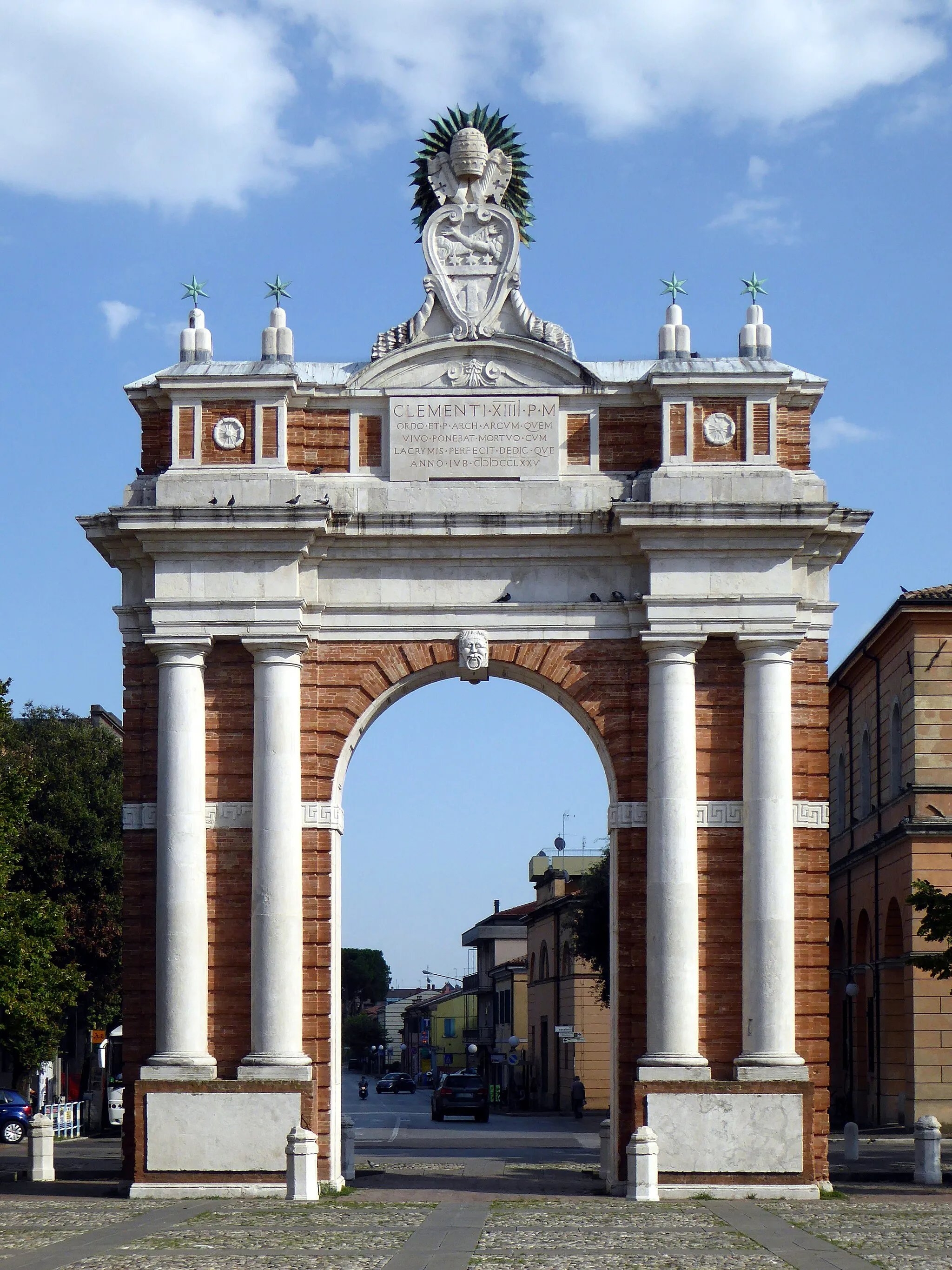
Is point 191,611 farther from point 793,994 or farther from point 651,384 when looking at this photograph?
point 793,994

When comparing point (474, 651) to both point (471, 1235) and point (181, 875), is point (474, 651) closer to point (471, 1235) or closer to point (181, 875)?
point (181, 875)

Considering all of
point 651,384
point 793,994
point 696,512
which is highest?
point 651,384

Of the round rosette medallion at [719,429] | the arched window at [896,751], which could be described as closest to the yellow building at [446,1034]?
the arched window at [896,751]

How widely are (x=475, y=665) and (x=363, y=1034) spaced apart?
14290cm

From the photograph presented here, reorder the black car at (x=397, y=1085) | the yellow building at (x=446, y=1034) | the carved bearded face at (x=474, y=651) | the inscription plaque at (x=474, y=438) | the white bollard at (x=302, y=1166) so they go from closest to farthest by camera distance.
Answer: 1. the white bollard at (x=302, y=1166)
2. the carved bearded face at (x=474, y=651)
3. the inscription plaque at (x=474, y=438)
4. the black car at (x=397, y=1085)
5. the yellow building at (x=446, y=1034)

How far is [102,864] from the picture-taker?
48219 mm

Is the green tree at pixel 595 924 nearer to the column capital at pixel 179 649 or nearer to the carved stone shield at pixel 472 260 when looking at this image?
the carved stone shield at pixel 472 260

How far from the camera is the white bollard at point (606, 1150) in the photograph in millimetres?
24812

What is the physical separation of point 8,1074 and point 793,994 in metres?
37.3

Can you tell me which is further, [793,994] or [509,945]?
[509,945]

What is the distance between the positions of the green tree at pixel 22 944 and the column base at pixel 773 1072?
12322mm

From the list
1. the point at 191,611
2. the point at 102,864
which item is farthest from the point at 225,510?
the point at 102,864

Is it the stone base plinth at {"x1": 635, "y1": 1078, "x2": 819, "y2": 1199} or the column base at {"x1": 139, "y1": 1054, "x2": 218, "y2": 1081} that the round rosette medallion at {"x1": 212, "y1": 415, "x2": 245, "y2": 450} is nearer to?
the column base at {"x1": 139, "y1": 1054, "x2": 218, "y2": 1081}

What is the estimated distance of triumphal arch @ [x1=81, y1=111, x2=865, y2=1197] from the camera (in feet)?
→ 78.8
